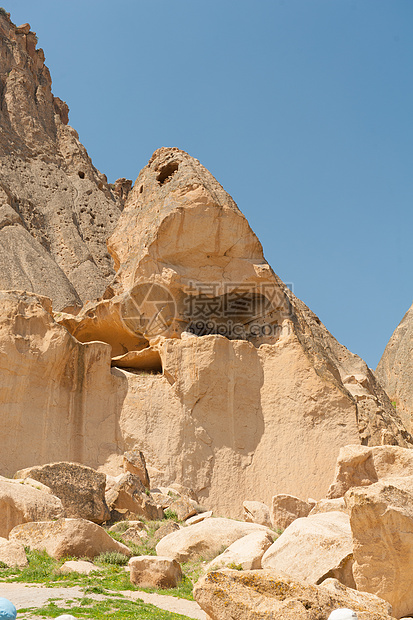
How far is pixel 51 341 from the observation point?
17.7m

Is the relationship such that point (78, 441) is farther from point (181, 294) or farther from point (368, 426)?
point (368, 426)

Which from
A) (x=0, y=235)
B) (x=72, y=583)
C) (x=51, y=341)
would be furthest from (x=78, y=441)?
Answer: (x=0, y=235)

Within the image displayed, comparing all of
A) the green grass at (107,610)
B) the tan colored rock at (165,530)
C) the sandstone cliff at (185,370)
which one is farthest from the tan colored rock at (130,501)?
the green grass at (107,610)

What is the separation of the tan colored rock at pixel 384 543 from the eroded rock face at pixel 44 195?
28.4m

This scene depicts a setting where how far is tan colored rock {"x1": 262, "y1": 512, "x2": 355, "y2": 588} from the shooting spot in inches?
366

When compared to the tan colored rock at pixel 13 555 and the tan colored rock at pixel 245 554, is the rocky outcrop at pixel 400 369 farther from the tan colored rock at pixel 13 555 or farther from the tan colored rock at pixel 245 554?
the tan colored rock at pixel 13 555

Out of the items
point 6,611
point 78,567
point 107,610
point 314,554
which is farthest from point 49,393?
point 6,611

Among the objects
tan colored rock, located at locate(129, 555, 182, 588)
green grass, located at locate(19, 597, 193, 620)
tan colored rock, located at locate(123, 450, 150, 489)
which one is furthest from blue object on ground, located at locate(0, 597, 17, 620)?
tan colored rock, located at locate(123, 450, 150, 489)

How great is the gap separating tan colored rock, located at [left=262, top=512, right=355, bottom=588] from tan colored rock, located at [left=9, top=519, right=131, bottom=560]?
2.76 metres

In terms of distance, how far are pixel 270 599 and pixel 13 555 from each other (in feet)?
16.3

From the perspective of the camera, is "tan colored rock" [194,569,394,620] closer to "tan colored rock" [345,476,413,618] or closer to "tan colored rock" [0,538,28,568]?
"tan colored rock" [345,476,413,618]

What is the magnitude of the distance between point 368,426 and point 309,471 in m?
2.11

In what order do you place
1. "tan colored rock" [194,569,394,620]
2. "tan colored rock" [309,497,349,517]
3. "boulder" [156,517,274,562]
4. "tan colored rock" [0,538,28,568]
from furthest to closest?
"tan colored rock" [309,497,349,517]
"boulder" [156,517,274,562]
"tan colored rock" [0,538,28,568]
"tan colored rock" [194,569,394,620]

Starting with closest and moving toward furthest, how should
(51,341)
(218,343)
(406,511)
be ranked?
(406,511) < (51,341) < (218,343)
